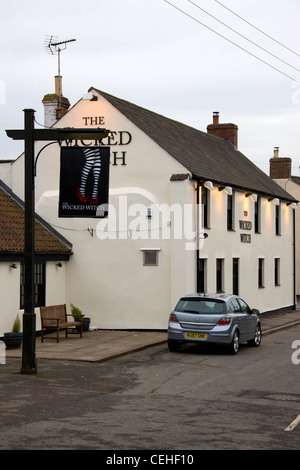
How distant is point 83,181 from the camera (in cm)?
1625

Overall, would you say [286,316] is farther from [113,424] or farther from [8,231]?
[113,424]

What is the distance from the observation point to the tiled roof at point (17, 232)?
Answer: 22141 millimetres

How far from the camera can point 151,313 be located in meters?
24.9

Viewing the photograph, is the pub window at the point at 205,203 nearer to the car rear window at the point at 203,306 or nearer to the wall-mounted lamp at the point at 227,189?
the wall-mounted lamp at the point at 227,189

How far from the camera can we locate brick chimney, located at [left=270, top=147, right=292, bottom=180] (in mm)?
48938

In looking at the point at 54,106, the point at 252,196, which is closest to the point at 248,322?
the point at 252,196

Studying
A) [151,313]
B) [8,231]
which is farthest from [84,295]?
[8,231]

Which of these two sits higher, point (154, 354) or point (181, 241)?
point (181, 241)

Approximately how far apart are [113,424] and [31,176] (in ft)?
21.9

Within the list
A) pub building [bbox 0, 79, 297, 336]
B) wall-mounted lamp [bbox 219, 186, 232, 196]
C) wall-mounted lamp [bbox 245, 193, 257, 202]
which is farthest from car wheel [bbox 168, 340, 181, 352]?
wall-mounted lamp [bbox 245, 193, 257, 202]

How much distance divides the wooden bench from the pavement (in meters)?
0.44

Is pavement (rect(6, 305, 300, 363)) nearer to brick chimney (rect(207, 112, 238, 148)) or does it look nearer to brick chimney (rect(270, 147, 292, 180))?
brick chimney (rect(207, 112, 238, 148))

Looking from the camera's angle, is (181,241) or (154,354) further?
(181,241)

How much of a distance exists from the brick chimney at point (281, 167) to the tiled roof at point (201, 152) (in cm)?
1092
